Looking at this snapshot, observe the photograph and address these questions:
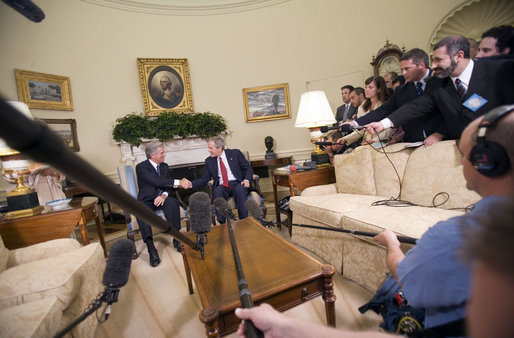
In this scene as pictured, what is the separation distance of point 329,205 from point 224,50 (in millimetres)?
4788

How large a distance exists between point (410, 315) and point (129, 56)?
6055mm

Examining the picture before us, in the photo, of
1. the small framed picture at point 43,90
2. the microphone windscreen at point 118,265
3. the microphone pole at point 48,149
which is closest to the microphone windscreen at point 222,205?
the microphone windscreen at point 118,265

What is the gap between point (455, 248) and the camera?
635 millimetres

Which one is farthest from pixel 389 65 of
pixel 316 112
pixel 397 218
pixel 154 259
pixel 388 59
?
pixel 154 259

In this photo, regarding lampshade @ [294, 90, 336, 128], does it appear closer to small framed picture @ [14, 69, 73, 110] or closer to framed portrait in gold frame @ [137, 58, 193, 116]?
framed portrait in gold frame @ [137, 58, 193, 116]

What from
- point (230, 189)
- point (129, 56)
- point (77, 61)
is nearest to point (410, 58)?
point (230, 189)

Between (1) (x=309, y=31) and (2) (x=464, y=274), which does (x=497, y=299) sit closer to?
(2) (x=464, y=274)

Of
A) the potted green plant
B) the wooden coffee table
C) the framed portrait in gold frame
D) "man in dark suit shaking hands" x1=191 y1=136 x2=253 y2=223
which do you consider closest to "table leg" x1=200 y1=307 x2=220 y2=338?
the wooden coffee table

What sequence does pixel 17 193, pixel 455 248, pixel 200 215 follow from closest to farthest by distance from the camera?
pixel 455 248 < pixel 200 215 < pixel 17 193

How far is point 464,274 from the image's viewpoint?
2.03ft

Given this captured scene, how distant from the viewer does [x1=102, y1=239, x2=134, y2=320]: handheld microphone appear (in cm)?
69

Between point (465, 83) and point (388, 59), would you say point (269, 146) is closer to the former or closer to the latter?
point (388, 59)

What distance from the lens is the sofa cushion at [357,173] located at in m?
2.48

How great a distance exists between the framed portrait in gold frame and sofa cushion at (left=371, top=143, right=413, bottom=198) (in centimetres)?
421
